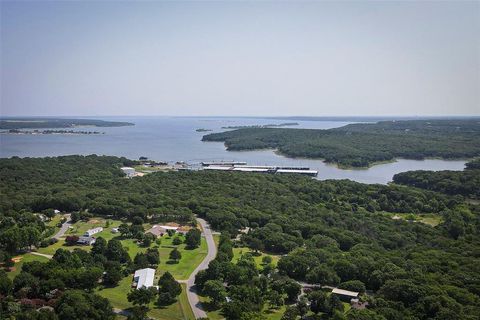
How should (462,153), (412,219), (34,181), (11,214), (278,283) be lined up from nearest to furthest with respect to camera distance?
(278,283) → (11,214) → (412,219) → (34,181) → (462,153)

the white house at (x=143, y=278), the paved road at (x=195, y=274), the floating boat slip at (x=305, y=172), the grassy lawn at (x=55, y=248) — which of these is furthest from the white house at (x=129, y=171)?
the white house at (x=143, y=278)

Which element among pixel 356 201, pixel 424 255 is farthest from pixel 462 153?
pixel 424 255

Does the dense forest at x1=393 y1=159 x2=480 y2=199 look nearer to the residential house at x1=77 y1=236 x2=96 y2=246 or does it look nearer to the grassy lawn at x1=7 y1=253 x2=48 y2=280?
the residential house at x1=77 y1=236 x2=96 y2=246

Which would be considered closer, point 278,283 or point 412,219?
point 278,283

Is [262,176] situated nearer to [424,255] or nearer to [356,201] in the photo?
[356,201]

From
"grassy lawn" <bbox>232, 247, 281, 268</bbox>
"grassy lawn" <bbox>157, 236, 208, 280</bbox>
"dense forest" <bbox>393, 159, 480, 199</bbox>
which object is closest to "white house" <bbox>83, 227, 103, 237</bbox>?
"grassy lawn" <bbox>157, 236, 208, 280</bbox>

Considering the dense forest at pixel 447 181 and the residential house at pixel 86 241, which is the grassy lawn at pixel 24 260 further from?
the dense forest at pixel 447 181

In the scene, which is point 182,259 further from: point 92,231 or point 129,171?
point 129,171
